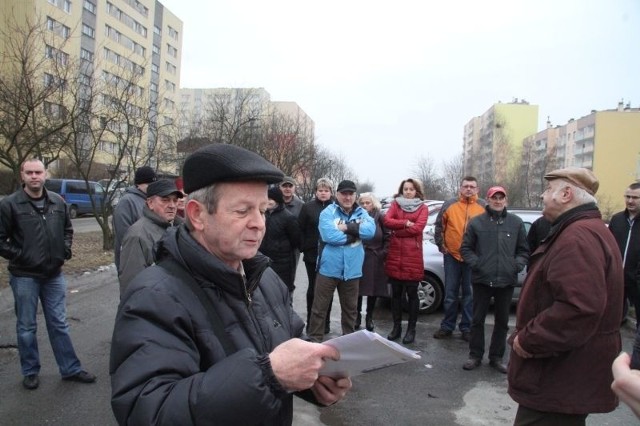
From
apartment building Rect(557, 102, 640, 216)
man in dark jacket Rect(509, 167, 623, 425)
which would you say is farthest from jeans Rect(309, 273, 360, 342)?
apartment building Rect(557, 102, 640, 216)

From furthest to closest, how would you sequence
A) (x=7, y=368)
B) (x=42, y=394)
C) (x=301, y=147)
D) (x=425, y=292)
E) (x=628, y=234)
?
(x=301, y=147)
(x=425, y=292)
(x=628, y=234)
(x=7, y=368)
(x=42, y=394)

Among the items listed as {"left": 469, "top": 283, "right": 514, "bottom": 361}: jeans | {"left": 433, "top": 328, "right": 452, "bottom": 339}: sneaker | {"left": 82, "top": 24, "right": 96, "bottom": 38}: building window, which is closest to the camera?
{"left": 469, "top": 283, "right": 514, "bottom": 361}: jeans

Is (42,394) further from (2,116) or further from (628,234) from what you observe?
(2,116)

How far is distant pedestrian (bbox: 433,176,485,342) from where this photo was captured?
6363 millimetres

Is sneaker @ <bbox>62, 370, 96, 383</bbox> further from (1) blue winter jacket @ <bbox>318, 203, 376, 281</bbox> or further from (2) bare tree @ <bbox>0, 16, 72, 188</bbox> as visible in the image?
(2) bare tree @ <bbox>0, 16, 72, 188</bbox>

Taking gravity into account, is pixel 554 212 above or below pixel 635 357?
above

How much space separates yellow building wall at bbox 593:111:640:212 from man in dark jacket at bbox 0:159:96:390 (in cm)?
8010

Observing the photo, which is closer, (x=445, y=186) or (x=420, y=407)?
(x=420, y=407)

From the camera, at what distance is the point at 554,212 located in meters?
2.96

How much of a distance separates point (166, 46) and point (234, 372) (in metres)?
74.4

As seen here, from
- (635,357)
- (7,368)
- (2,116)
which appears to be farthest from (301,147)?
(635,357)

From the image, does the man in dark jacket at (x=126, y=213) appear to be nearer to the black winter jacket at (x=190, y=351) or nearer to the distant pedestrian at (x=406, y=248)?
the distant pedestrian at (x=406, y=248)

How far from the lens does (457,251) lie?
6.36 metres

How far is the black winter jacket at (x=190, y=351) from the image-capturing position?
1201 mm
